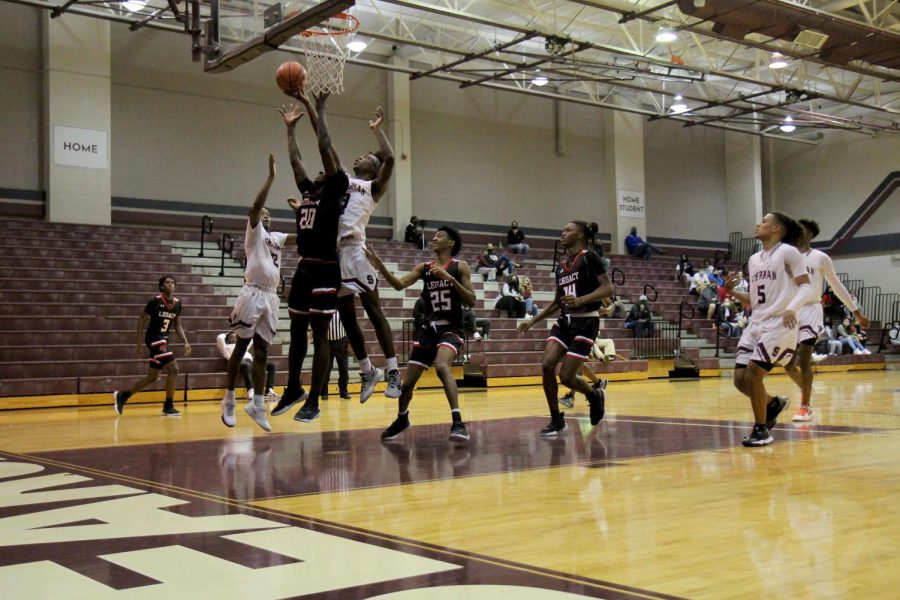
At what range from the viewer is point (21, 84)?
1931 cm

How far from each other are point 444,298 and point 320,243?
1118mm

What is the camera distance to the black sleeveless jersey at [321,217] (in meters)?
6.79

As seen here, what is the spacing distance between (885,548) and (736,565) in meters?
0.63

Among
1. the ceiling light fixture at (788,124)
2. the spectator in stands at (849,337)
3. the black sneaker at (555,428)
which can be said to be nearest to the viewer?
the black sneaker at (555,428)

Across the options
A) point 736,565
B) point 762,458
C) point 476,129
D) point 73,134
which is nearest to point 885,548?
point 736,565

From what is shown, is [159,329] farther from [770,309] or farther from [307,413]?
[770,309]

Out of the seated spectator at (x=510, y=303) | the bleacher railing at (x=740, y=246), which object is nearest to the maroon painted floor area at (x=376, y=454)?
the seated spectator at (x=510, y=303)

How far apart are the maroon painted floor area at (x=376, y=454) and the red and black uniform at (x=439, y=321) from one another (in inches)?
27.1

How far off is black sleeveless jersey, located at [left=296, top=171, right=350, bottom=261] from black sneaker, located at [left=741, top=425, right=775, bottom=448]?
3226 millimetres

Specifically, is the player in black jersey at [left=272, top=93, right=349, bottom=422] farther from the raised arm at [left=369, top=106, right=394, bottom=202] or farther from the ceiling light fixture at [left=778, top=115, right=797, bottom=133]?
the ceiling light fixture at [left=778, top=115, right=797, bottom=133]

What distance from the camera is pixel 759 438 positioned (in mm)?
6555

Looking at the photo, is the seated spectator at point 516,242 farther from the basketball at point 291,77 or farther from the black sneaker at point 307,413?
the basketball at point 291,77

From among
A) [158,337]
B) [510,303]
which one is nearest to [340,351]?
[158,337]

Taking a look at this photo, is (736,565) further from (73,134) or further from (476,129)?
(476,129)
